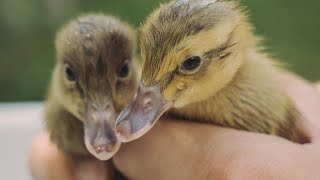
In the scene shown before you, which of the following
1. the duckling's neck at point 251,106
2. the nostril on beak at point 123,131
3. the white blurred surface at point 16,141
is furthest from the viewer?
the white blurred surface at point 16,141

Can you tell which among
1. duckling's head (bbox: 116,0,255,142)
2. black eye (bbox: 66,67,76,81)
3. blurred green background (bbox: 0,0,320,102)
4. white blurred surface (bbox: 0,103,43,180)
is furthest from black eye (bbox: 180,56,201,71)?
blurred green background (bbox: 0,0,320,102)

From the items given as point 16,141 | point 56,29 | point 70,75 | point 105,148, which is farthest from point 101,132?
point 56,29

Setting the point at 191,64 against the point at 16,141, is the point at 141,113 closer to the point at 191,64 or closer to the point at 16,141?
the point at 191,64

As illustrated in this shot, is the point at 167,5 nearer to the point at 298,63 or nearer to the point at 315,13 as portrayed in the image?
the point at 298,63

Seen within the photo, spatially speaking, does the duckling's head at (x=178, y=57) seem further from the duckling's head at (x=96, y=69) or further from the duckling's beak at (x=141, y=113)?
the duckling's head at (x=96, y=69)

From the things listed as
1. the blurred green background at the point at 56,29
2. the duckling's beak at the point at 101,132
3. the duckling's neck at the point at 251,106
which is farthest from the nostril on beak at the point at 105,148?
the blurred green background at the point at 56,29

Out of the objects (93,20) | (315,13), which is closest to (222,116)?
(93,20)

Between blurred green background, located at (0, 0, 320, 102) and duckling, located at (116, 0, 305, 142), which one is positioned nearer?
duckling, located at (116, 0, 305, 142)

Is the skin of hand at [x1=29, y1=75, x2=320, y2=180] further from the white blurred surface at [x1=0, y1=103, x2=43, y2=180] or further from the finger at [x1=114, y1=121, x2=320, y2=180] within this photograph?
the white blurred surface at [x1=0, y1=103, x2=43, y2=180]
